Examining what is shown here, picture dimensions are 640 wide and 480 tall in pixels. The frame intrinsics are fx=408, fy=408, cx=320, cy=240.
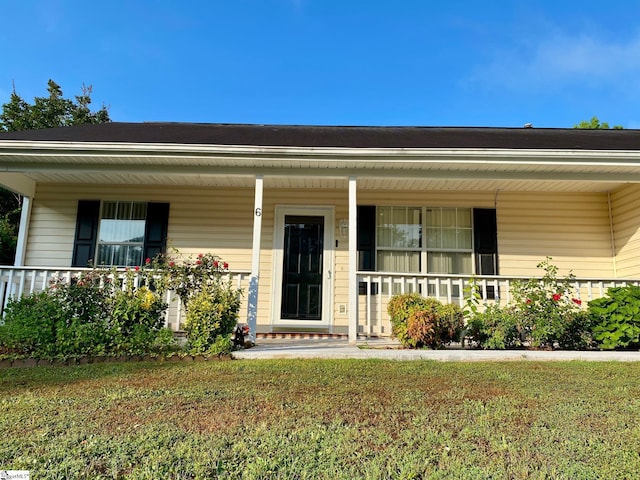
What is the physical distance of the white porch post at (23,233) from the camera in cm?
652

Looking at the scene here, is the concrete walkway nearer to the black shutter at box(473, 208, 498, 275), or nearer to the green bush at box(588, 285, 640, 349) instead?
the green bush at box(588, 285, 640, 349)

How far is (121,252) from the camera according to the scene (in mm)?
7039

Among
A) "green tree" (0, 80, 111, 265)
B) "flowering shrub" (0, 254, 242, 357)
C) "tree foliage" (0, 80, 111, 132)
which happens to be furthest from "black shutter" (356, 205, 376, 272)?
"tree foliage" (0, 80, 111, 132)

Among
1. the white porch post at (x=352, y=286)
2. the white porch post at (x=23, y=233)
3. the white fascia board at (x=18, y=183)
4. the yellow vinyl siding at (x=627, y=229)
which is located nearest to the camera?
the white porch post at (x=352, y=286)

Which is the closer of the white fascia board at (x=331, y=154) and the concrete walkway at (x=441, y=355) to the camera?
the concrete walkway at (x=441, y=355)

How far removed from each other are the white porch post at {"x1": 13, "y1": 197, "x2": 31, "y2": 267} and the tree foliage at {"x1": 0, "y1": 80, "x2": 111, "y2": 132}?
1110 centimetres

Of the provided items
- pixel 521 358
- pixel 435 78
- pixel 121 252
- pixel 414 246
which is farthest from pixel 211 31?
pixel 521 358

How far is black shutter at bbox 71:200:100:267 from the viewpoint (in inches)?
272

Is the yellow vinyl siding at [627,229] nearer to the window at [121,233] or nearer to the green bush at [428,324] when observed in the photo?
the green bush at [428,324]

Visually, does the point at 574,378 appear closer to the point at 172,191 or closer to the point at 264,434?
the point at 264,434

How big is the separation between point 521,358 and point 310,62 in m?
13.6

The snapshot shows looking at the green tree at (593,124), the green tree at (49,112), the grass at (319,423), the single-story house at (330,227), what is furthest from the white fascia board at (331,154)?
the green tree at (593,124)

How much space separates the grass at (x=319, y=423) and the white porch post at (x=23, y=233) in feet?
11.5

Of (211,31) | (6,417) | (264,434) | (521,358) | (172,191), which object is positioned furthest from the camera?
(211,31)
